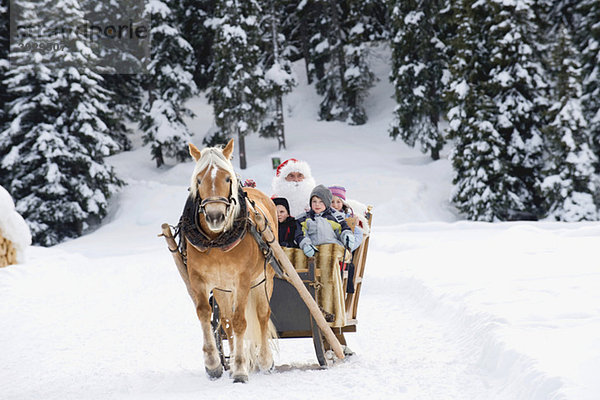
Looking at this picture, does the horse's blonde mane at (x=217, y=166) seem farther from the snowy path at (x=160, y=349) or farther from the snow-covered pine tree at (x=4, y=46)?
the snow-covered pine tree at (x=4, y=46)

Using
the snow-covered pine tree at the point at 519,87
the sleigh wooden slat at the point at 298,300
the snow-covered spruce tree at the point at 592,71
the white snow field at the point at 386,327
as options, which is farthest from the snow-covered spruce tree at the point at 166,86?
the sleigh wooden slat at the point at 298,300

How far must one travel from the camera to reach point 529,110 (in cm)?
1905

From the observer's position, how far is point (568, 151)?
17781 mm

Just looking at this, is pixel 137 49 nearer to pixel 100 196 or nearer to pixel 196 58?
pixel 196 58

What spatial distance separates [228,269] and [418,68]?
68.8ft

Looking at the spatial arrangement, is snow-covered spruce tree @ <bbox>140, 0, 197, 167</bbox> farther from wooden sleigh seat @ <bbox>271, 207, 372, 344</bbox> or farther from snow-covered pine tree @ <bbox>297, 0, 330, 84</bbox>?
wooden sleigh seat @ <bbox>271, 207, 372, 344</bbox>

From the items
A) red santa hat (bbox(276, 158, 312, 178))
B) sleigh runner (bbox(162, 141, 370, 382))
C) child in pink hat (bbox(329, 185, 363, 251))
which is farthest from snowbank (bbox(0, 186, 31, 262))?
child in pink hat (bbox(329, 185, 363, 251))

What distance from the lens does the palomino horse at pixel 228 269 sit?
14.6ft

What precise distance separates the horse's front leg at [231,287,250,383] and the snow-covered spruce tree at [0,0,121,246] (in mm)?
17255

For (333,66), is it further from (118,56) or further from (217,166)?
(217,166)

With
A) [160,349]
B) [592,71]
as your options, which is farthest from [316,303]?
[592,71]

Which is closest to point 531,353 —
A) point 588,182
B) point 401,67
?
point 588,182

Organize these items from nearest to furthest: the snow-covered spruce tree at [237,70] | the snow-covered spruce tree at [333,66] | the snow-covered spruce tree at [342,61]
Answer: the snow-covered spruce tree at [237,70] < the snow-covered spruce tree at [342,61] < the snow-covered spruce tree at [333,66]

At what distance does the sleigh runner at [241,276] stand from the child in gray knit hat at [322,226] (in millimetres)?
204
